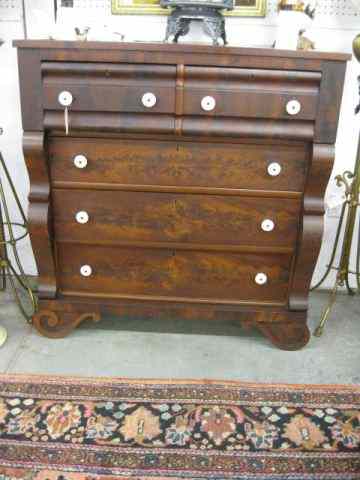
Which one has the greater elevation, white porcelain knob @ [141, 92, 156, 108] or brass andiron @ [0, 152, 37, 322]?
white porcelain knob @ [141, 92, 156, 108]

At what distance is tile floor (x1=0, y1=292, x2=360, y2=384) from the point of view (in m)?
2.02

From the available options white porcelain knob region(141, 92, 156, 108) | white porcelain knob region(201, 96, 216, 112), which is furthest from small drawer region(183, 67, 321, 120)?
white porcelain knob region(141, 92, 156, 108)

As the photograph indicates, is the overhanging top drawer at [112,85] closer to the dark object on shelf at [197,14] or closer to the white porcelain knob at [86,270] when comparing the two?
the dark object on shelf at [197,14]

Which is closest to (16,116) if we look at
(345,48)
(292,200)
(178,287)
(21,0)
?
(21,0)

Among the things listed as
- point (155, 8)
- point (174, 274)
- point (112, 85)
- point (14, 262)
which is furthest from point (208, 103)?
point (14, 262)

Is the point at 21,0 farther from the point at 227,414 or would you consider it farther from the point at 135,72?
the point at 227,414

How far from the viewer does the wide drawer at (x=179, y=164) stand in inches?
75.3

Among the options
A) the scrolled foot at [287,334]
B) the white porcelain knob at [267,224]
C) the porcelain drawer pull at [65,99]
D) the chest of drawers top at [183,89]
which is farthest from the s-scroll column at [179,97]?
the scrolled foot at [287,334]

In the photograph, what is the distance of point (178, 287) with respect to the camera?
212 centimetres

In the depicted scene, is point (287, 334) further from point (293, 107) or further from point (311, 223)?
point (293, 107)

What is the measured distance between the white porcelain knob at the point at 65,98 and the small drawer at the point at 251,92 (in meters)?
0.42

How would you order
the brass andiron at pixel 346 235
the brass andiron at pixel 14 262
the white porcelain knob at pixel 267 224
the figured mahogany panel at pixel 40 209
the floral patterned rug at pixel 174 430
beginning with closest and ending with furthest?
the floral patterned rug at pixel 174 430, the figured mahogany panel at pixel 40 209, the white porcelain knob at pixel 267 224, the brass andiron at pixel 346 235, the brass andiron at pixel 14 262

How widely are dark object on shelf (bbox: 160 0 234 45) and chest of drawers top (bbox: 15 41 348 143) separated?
30 centimetres

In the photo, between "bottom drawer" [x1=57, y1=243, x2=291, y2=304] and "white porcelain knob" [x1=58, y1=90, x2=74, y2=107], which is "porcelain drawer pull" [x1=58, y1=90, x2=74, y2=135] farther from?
"bottom drawer" [x1=57, y1=243, x2=291, y2=304]
